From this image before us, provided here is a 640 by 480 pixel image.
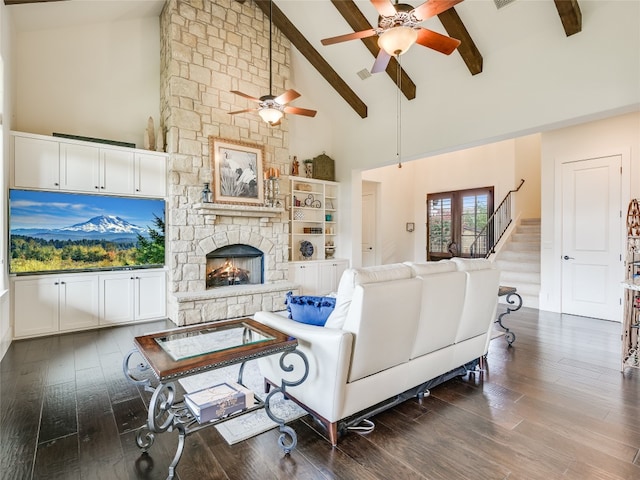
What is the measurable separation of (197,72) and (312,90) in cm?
269

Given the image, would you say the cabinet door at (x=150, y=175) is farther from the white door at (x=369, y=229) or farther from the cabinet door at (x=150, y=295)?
the white door at (x=369, y=229)

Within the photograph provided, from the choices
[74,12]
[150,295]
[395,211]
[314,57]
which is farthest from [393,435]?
[395,211]

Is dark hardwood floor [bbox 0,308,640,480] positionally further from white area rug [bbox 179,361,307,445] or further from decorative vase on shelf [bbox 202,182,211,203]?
decorative vase on shelf [bbox 202,182,211,203]

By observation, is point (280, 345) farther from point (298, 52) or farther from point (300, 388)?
point (298, 52)

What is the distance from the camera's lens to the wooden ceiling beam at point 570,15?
390 centimetres

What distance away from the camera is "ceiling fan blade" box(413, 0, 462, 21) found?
104 inches

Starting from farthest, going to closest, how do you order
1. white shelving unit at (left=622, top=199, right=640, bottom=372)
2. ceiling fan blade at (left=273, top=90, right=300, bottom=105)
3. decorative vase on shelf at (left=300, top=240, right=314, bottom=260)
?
decorative vase on shelf at (left=300, top=240, right=314, bottom=260) < ceiling fan blade at (left=273, top=90, right=300, bottom=105) < white shelving unit at (left=622, top=199, right=640, bottom=372)

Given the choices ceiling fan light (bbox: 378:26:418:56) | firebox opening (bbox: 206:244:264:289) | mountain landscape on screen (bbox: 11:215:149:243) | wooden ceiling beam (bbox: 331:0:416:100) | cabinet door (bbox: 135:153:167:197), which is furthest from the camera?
firebox opening (bbox: 206:244:264:289)

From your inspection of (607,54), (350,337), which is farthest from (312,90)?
(350,337)

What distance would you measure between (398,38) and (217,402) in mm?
3085

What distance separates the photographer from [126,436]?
88.1 inches

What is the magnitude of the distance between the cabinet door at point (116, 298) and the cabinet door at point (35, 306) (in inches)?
21.2

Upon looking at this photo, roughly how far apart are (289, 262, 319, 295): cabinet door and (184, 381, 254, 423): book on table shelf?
459cm

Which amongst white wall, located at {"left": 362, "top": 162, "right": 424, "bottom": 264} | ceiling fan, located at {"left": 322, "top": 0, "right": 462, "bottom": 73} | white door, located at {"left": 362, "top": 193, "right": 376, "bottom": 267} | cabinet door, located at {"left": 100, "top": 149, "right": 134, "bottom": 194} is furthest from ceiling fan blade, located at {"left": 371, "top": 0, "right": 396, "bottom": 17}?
white door, located at {"left": 362, "top": 193, "right": 376, "bottom": 267}
